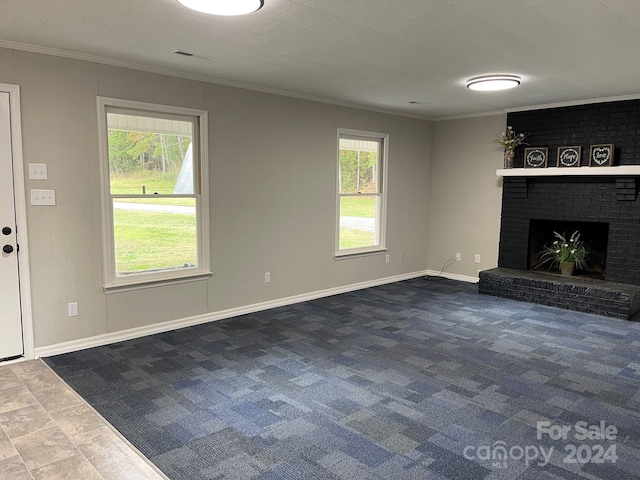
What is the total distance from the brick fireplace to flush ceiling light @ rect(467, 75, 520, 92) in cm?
171

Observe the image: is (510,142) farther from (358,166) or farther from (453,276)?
(453,276)

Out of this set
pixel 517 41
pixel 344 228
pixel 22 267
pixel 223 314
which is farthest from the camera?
pixel 344 228

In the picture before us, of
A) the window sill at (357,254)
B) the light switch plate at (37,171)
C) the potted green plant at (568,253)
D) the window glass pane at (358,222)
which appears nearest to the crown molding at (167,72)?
the light switch plate at (37,171)

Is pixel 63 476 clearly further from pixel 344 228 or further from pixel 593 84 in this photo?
pixel 593 84

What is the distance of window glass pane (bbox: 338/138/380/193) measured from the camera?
19.5ft

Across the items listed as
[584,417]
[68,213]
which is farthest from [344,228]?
[584,417]

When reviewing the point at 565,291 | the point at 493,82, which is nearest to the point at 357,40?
the point at 493,82

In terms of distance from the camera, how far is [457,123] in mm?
6734

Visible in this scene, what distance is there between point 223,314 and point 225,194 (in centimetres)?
121

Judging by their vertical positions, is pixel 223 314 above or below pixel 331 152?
below

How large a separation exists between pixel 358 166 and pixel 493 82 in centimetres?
220

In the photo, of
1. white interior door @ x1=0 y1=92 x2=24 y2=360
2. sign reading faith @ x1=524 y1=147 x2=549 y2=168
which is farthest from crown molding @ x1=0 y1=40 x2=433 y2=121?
sign reading faith @ x1=524 y1=147 x2=549 y2=168

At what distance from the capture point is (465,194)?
6.74 metres

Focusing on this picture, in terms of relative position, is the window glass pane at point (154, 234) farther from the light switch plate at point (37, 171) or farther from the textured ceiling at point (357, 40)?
the textured ceiling at point (357, 40)
